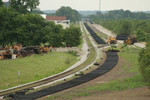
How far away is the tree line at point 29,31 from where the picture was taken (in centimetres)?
6816

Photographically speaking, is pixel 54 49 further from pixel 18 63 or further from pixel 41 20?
pixel 18 63

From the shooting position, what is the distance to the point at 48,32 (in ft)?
243

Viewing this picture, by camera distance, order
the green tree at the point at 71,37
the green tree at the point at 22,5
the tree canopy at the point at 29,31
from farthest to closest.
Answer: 1. the green tree at the point at 22,5
2. the green tree at the point at 71,37
3. the tree canopy at the point at 29,31

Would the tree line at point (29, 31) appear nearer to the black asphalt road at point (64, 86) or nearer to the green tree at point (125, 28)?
the black asphalt road at point (64, 86)

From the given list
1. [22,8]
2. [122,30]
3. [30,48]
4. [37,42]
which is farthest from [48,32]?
[122,30]

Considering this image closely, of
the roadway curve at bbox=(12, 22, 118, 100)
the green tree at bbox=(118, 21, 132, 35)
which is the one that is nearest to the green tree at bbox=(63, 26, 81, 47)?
the roadway curve at bbox=(12, 22, 118, 100)

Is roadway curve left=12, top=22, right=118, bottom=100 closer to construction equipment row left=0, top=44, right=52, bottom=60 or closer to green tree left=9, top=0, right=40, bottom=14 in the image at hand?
construction equipment row left=0, top=44, right=52, bottom=60

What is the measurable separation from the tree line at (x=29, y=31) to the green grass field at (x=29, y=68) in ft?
32.2

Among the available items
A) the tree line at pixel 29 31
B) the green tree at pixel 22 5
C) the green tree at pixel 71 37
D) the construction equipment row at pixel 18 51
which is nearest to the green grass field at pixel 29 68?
the construction equipment row at pixel 18 51

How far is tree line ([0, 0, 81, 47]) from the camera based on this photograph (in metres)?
68.2

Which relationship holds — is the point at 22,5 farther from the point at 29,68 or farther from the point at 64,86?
the point at 64,86

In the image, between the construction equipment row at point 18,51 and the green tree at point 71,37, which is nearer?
the construction equipment row at point 18,51

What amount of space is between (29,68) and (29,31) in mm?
24681

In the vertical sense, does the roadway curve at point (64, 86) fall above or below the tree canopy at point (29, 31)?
below
